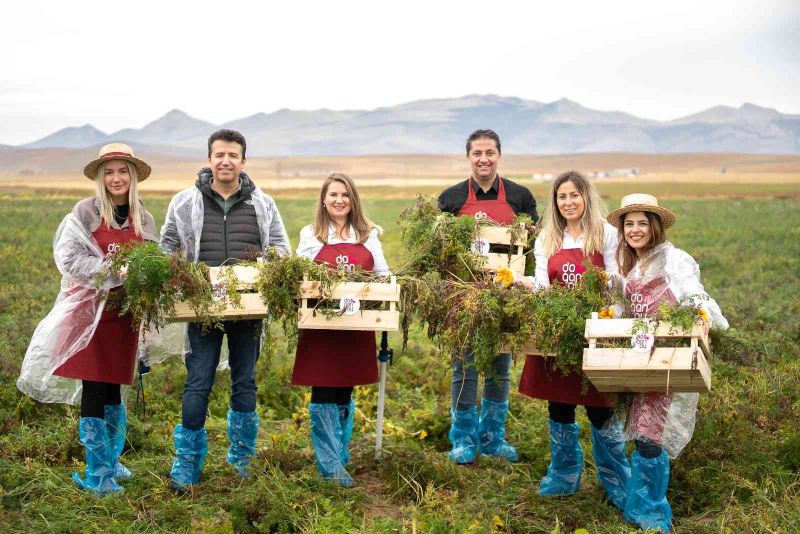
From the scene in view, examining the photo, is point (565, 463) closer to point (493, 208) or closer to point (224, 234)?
point (493, 208)

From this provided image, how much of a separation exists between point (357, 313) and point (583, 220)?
1.65 m

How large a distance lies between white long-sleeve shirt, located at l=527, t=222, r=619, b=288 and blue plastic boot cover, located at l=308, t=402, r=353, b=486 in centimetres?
Result: 171

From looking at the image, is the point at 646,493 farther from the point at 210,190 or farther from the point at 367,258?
the point at 210,190

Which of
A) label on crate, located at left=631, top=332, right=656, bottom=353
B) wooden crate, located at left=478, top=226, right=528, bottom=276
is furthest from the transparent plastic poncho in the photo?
wooden crate, located at left=478, top=226, right=528, bottom=276

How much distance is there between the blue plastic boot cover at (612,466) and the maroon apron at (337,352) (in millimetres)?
1648

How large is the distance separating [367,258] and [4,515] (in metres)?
2.84

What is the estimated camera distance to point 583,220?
18.8 ft

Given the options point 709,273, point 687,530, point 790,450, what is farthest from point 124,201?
point 709,273

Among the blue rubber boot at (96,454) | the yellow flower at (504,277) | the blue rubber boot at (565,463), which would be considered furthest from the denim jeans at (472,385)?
the blue rubber boot at (96,454)

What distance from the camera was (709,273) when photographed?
650 inches

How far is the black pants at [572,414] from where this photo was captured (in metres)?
5.67

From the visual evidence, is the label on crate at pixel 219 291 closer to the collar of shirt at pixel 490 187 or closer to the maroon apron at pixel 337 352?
the maroon apron at pixel 337 352

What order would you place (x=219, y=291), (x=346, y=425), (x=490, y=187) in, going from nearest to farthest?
1. (x=219, y=291)
2. (x=346, y=425)
3. (x=490, y=187)

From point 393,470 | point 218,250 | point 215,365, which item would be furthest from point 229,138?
point 393,470
